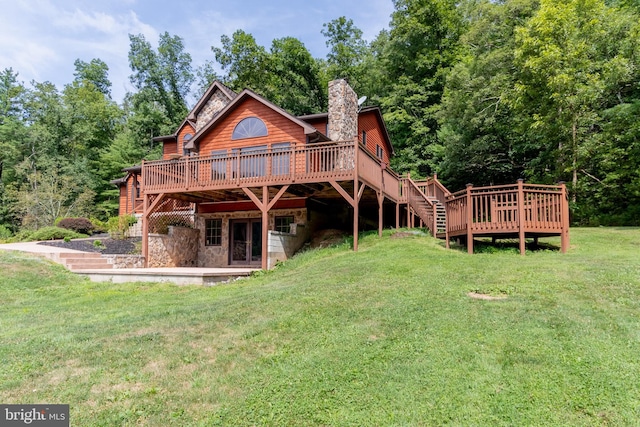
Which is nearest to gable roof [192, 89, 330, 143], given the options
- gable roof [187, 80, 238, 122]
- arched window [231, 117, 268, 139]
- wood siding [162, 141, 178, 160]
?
arched window [231, 117, 268, 139]

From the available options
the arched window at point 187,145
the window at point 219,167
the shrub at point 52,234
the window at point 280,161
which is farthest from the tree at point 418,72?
the shrub at point 52,234

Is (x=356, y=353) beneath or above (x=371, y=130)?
A: beneath

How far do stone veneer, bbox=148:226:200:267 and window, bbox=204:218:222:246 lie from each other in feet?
1.41

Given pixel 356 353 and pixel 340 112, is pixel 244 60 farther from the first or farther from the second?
pixel 356 353

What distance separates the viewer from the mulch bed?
1532cm

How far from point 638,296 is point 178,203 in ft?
52.4

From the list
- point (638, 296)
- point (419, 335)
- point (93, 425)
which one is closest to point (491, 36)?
point (638, 296)

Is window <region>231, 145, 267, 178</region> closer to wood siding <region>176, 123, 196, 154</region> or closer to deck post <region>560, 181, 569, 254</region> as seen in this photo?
wood siding <region>176, 123, 196, 154</region>

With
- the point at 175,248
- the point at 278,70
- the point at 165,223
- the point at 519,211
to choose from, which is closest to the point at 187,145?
the point at 165,223

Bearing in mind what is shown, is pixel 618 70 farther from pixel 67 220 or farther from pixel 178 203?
pixel 67 220

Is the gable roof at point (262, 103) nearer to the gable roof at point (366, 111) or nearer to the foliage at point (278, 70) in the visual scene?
the gable roof at point (366, 111)

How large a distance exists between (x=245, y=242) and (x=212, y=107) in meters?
7.95

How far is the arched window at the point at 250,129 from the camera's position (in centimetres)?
1658

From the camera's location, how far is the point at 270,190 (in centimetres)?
1463
